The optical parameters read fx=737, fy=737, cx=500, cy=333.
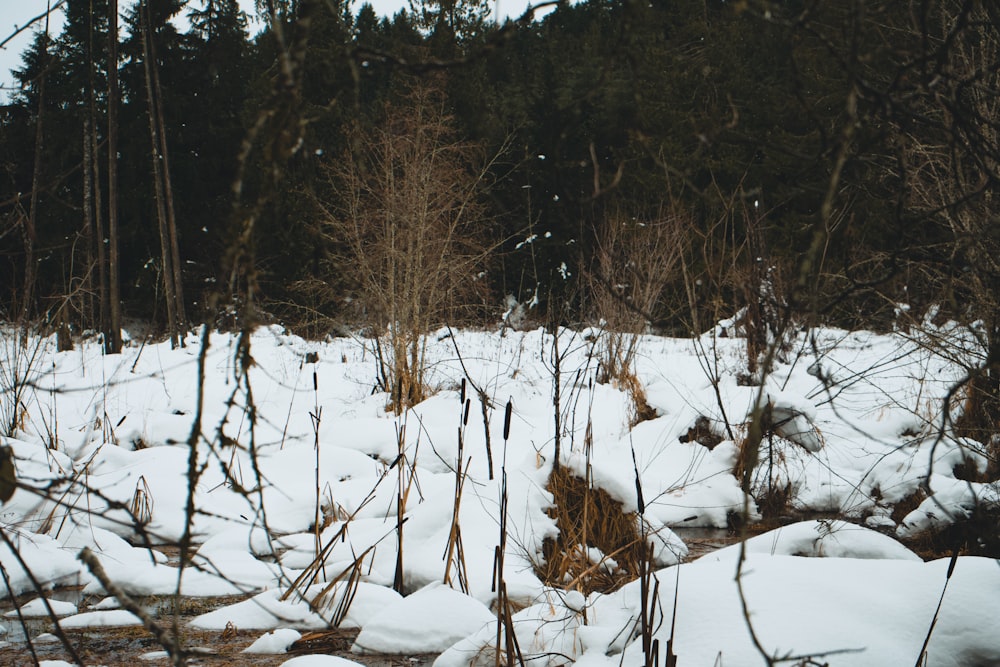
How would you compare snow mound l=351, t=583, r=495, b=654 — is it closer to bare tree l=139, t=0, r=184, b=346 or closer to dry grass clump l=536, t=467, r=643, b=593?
dry grass clump l=536, t=467, r=643, b=593

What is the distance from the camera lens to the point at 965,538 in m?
3.72

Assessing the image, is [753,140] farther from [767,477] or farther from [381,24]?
[381,24]

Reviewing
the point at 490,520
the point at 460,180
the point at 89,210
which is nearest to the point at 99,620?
the point at 490,520

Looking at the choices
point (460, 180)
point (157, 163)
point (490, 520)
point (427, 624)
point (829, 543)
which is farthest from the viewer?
point (157, 163)

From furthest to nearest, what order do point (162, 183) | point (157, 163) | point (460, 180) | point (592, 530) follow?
point (162, 183) → point (157, 163) → point (460, 180) → point (592, 530)

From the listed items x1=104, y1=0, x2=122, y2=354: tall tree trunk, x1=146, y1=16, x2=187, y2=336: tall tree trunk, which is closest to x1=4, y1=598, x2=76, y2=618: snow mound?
x1=104, y1=0, x2=122, y2=354: tall tree trunk

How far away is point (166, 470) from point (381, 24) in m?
30.8

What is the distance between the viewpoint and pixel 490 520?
13.1 ft

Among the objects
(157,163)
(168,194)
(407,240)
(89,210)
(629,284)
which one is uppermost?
(157,163)

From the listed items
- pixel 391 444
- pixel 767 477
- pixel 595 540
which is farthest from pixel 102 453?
pixel 767 477

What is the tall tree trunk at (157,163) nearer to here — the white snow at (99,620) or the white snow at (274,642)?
the white snow at (99,620)

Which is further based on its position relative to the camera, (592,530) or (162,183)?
(162,183)

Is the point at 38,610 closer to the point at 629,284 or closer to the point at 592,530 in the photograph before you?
the point at 592,530

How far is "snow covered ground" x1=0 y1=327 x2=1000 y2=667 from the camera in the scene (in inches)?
82.4
